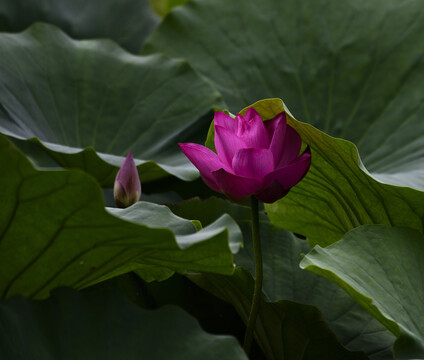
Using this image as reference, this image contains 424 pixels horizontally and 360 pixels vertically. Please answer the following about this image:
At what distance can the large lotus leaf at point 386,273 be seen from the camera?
75 centimetres

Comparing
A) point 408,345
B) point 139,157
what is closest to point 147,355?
point 408,345

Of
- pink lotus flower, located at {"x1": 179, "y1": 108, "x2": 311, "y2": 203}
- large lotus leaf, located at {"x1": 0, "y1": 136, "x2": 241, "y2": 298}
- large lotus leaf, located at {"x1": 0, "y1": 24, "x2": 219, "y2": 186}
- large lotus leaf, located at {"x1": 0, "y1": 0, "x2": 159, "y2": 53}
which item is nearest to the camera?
large lotus leaf, located at {"x1": 0, "y1": 136, "x2": 241, "y2": 298}

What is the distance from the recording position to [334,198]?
3.46 ft

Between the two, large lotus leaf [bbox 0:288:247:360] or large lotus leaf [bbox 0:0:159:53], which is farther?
large lotus leaf [bbox 0:0:159:53]

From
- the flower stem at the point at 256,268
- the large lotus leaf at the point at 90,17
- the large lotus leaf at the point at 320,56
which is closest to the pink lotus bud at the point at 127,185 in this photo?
the flower stem at the point at 256,268

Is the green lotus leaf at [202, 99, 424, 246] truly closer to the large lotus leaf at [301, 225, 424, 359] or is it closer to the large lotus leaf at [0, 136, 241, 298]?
the large lotus leaf at [301, 225, 424, 359]

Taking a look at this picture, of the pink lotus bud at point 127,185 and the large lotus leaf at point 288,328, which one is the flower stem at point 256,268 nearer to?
the large lotus leaf at point 288,328

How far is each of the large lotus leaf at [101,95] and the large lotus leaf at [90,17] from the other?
0.71 ft

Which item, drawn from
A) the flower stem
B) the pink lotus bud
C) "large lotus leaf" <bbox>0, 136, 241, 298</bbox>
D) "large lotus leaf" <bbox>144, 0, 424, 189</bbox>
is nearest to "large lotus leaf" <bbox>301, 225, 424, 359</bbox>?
the flower stem

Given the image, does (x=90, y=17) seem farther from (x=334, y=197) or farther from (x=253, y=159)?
(x=253, y=159)

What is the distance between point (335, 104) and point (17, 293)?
953 mm

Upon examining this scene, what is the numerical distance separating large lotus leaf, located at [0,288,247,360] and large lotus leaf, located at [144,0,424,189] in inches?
29.5

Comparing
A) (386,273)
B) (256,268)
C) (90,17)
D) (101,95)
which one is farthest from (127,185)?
(90,17)

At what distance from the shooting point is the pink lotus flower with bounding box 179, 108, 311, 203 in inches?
28.7
